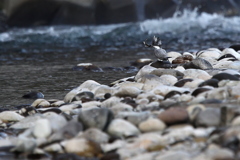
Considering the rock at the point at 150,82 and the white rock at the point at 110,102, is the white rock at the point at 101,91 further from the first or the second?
the white rock at the point at 110,102

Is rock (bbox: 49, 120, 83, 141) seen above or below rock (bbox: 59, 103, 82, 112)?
above

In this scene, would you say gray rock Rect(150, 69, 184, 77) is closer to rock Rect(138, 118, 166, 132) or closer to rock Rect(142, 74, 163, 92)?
rock Rect(142, 74, 163, 92)

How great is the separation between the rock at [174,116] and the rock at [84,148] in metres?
0.47

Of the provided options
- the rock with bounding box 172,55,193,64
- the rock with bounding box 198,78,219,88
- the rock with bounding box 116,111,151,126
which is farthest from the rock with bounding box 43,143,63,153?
the rock with bounding box 172,55,193,64

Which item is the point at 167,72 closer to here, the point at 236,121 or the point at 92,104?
the point at 92,104

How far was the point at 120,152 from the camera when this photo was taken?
2.84m

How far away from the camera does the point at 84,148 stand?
2930 mm

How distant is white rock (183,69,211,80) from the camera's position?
14.9ft

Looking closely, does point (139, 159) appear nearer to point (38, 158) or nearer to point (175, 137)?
point (175, 137)

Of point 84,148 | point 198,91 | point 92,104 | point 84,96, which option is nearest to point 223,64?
point 198,91

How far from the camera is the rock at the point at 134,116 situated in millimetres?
3188

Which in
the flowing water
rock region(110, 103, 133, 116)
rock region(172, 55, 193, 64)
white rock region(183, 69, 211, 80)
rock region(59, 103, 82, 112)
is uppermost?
rock region(110, 103, 133, 116)

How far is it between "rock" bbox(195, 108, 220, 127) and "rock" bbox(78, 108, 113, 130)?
0.55m

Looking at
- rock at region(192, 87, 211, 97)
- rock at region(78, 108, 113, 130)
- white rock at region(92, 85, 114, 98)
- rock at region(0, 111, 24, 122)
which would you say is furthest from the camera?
white rock at region(92, 85, 114, 98)
